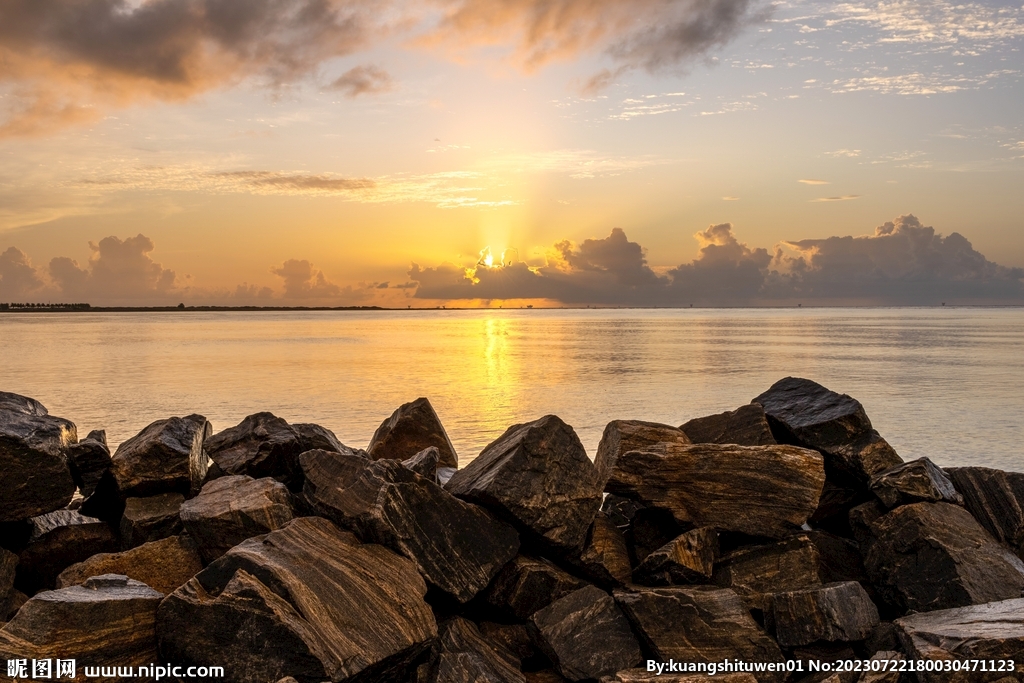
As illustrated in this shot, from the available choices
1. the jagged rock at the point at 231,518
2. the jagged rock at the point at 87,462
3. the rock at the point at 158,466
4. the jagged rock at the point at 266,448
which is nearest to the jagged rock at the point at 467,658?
the jagged rock at the point at 231,518

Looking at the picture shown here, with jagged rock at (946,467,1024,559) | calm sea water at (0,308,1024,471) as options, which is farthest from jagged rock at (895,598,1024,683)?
calm sea water at (0,308,1024,471)

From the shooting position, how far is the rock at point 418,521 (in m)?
7.83

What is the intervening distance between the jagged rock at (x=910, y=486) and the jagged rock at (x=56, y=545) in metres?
9.35

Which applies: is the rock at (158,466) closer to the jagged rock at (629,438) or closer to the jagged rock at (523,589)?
the jagged rock at (523,589)

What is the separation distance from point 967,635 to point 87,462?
1007 cm

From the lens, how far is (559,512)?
28.0 ft

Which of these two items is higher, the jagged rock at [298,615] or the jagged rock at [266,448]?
the jagged rock at [266,448]

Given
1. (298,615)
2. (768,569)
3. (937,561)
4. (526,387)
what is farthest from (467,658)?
(526,387)

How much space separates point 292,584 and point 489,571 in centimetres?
205

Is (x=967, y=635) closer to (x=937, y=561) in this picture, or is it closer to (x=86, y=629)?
(x=937, y=561)

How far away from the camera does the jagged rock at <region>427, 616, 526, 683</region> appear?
725 centimetres

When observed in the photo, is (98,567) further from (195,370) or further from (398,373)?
(195,370)

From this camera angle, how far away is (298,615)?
22.1 feet

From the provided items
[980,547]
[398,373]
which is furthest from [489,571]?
[398,373]
